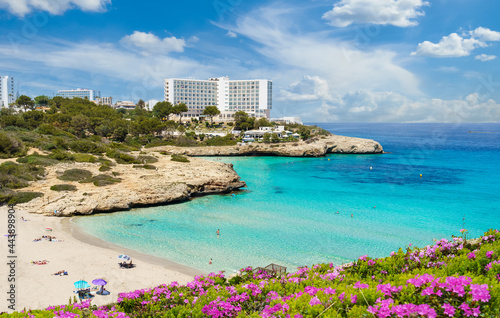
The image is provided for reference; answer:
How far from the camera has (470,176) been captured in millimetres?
49094

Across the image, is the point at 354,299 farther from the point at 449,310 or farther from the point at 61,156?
the point at 61,156

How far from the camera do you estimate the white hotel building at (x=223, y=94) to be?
12875 centimetres

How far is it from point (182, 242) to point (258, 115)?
114 metres

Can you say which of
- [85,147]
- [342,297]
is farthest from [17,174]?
[342,297]

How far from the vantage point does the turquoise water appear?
762 inches

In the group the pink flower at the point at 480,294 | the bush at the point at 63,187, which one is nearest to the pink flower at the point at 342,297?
the pink flower at the point at 480,294

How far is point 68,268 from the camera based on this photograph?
15.7 metres

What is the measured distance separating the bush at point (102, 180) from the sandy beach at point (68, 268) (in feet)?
28.1

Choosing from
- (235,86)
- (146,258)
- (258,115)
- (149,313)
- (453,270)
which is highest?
(235,86)

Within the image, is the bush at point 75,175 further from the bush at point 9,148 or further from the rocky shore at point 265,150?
the rocky shore at point 265,150

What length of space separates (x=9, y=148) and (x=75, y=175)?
12.1 meters

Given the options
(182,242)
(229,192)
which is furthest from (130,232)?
(229,192)

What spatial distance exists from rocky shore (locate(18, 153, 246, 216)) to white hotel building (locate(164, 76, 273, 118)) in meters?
93.0

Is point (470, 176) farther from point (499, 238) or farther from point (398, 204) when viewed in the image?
point (499, 238)
